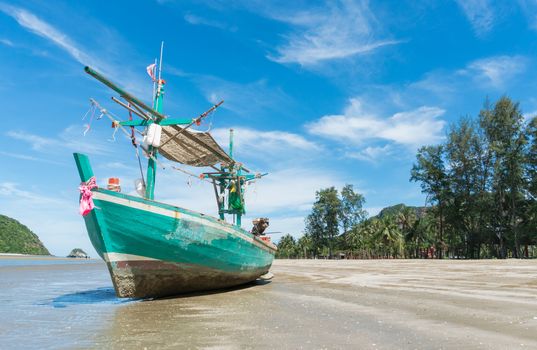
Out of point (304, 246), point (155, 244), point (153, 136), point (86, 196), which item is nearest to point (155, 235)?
point (155, 244)

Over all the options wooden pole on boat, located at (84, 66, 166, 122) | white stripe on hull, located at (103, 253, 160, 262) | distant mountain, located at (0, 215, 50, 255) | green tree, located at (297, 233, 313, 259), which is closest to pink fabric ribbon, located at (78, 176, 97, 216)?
white stripe on hull, located at (103, 253, 160, 262)

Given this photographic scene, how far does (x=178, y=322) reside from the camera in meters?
6.07

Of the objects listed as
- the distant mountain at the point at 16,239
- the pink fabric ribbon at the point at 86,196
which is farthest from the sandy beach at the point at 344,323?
the distant mountain at the point at 16,239

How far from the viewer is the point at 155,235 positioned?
30.6 ft

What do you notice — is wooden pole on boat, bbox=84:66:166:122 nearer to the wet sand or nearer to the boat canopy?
the boat canopy

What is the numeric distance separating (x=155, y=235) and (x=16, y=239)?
170850 millimetres

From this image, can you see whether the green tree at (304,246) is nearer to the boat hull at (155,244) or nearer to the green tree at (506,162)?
the green tree at (506,162)

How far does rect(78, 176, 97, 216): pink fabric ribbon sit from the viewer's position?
8.94 metres

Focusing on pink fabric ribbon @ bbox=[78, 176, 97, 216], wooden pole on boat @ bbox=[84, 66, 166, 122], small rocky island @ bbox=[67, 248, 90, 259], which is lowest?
small rocky island @ bbox=[67, 248, 90, 259]

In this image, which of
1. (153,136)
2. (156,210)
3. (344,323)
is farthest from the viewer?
(153,136)

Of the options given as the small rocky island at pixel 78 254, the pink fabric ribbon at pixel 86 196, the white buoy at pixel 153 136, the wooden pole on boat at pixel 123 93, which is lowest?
the small rocky island at pixel 78 254

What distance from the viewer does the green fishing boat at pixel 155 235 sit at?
356 inches

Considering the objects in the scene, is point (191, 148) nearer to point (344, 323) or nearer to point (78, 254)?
point (344, 323)

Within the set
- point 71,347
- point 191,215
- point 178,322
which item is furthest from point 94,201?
point 71,347
